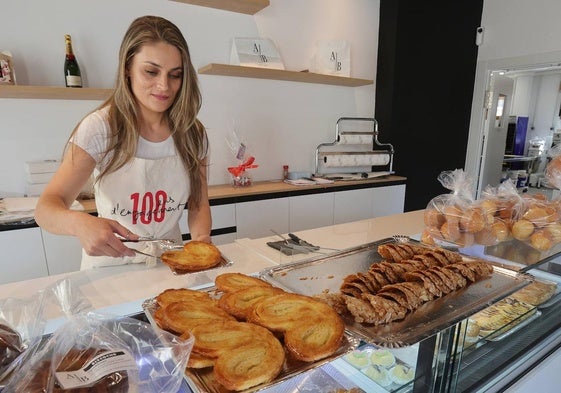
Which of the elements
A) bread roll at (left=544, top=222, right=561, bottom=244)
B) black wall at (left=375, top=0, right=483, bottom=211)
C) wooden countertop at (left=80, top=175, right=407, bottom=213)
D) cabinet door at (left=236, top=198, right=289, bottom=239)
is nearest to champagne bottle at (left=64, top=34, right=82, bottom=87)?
wooden countertop at (left=80, top=175, right=407, bottom=213)

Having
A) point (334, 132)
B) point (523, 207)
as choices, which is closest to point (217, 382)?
point (523, 207)

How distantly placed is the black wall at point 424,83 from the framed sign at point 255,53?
148 cm

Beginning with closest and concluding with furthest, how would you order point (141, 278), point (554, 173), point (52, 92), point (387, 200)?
1. point (141, 278)
2. point (554, 173)
3. point (52, 92)
4. point (387, 200)

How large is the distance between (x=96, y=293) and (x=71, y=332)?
0.53 m

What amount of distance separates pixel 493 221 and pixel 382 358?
719 millimetres

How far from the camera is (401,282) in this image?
2.84ft

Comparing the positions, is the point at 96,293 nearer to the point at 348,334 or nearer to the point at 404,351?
the point at 348,334

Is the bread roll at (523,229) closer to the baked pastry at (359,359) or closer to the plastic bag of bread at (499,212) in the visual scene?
the plastic bag of bread at (499,212)

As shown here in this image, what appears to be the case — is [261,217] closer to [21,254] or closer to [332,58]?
[21,254]

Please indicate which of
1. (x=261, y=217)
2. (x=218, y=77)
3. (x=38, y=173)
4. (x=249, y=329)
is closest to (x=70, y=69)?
(x=38, y=173)

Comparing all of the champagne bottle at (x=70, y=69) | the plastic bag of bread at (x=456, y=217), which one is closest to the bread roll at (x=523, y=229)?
the plastic bag of bread at (x=456, y=217)

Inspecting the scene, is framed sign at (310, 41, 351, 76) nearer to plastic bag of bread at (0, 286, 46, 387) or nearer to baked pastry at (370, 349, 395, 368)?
baked pastry at (370, 349, 395, 368)

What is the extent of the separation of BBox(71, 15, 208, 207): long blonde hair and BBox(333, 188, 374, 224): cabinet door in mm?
2011

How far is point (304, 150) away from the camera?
12.6 ft
